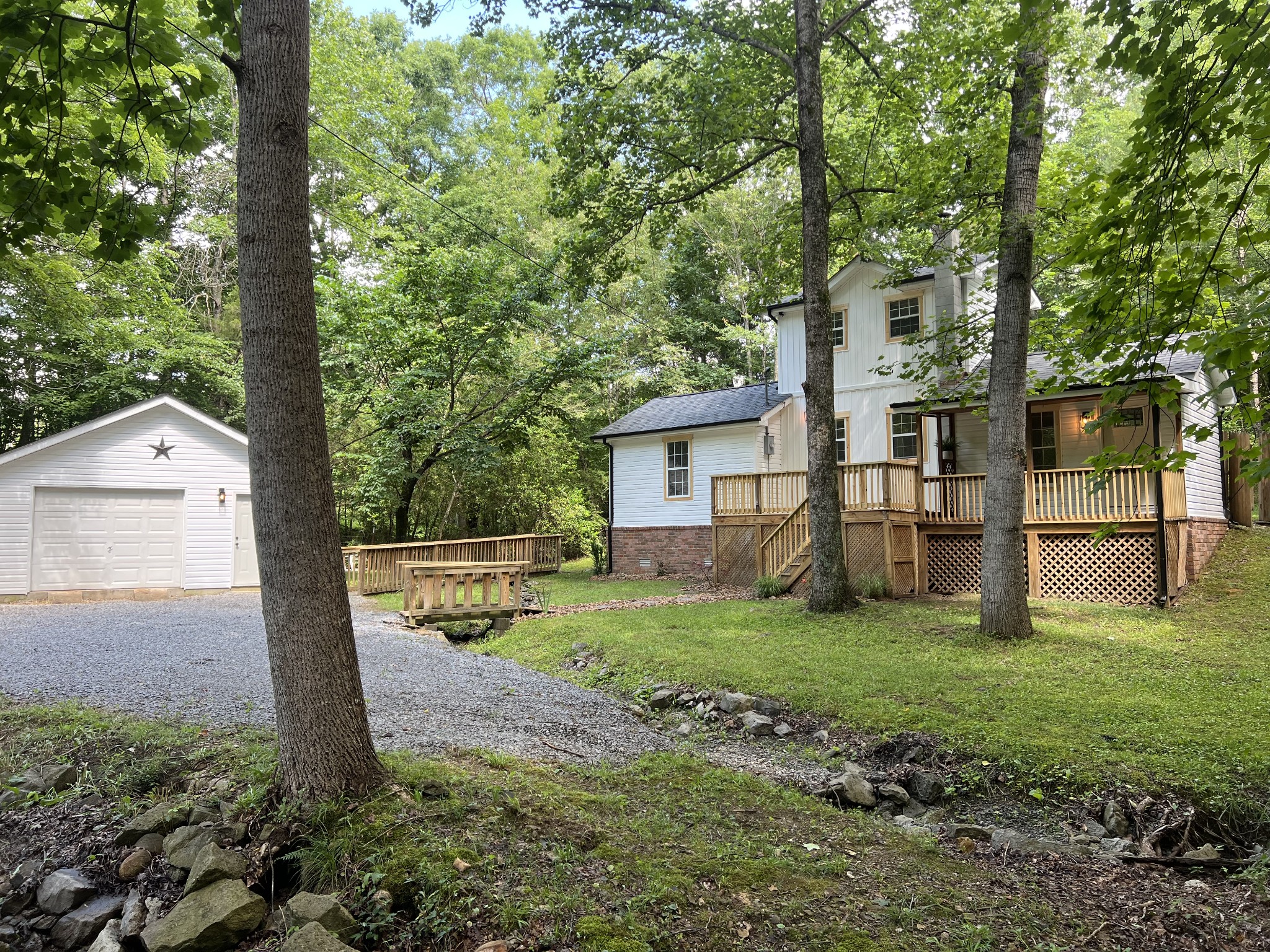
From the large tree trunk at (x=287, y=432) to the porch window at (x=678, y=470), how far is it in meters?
16.0

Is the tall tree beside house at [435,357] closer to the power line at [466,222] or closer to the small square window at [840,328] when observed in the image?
the power line at [466,222]

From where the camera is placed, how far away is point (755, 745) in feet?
19.9

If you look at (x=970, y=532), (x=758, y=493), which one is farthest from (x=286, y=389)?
(x=758, y=493)

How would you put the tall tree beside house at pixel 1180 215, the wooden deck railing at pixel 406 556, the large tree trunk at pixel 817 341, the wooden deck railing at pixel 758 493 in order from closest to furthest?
1. the tall tree beside house at pixel 1180 215
2. the large tree trunk at pixel 817 341
3. the wooden deck railing at pixel 758 493
4. the wooden deck railing at pixel 406 556

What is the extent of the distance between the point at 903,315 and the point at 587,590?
9834mm

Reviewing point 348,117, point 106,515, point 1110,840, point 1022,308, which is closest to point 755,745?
point 1110,840

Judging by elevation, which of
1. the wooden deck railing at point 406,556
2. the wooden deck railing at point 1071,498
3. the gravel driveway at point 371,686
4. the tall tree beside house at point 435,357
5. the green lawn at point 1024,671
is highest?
the tall tree beside house at point 435,357

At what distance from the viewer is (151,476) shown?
16.1 m

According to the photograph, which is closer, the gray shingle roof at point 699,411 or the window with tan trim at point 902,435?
the window with tan trim at point 902,435

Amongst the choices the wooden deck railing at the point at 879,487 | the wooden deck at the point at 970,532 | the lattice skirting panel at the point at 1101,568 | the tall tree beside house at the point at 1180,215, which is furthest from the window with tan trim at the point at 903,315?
the tall tree beside house at the point at 1180,215

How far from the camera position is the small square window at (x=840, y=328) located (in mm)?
17922

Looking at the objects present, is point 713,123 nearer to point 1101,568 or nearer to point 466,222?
point 1101,568

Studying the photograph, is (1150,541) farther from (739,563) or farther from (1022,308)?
(739,563)

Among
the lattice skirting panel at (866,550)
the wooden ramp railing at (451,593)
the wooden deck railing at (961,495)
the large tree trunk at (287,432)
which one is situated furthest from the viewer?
the lattice skirting panel at (866,550)
